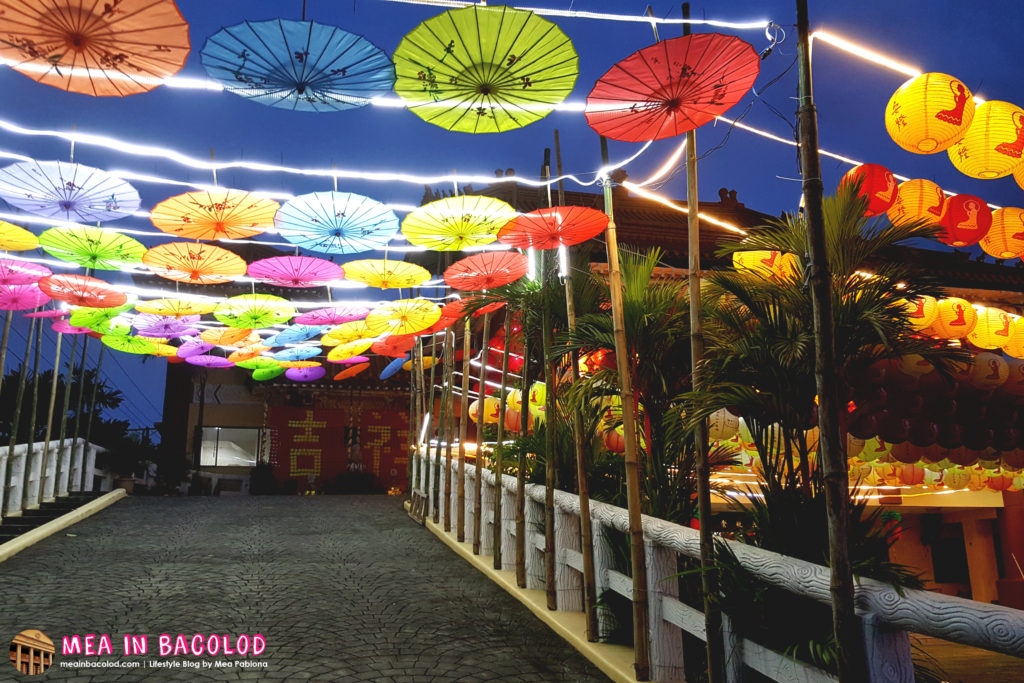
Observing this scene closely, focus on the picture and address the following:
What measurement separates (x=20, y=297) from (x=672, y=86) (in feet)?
28.5

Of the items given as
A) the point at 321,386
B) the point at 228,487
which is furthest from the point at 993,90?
the point at 228,487

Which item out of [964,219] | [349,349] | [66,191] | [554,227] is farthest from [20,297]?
[964,219]

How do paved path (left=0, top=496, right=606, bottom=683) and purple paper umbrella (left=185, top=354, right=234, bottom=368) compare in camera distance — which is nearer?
paved path (left=0, top=496, right=606, bottom=683)

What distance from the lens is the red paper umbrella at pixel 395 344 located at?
1209cm

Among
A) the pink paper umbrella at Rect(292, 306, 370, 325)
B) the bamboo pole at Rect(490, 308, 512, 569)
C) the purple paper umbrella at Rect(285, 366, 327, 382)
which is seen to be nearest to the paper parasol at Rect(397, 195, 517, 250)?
the bamboo pole at Rect(490, 308, 512, 569)

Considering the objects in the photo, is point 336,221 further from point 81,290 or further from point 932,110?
point 932,110

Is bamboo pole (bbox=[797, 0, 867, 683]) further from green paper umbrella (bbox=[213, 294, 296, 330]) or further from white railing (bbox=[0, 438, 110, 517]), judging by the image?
white railing (bbox=[0, 438, 110, 517])

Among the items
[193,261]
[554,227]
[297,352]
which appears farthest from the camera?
[297,352]

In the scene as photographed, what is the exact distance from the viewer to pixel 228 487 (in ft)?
66.9

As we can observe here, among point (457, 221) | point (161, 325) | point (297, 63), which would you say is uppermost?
point (297, 63)

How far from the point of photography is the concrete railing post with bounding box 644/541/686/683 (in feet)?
12.1

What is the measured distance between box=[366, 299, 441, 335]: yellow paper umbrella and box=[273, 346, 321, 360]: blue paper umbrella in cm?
451

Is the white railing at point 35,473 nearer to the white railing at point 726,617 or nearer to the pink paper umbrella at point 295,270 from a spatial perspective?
the pink paper umbrella at point 295,270

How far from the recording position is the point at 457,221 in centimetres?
606
